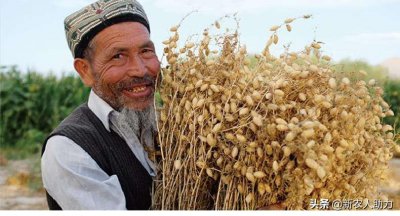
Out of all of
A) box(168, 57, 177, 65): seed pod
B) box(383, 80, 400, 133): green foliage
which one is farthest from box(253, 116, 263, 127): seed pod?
box(383, 80, 400, 133): green foliage

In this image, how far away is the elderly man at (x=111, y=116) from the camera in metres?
2.01

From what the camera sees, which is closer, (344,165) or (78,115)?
(344,165)

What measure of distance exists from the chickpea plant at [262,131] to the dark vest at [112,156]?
0.24ft

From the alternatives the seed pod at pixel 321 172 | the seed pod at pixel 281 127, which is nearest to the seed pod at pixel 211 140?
the seed pod at pixel 281 127

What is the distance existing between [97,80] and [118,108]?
0.41 ft

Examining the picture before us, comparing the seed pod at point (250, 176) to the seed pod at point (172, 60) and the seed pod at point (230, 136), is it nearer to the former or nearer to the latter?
the seed pod at point (230, 136)

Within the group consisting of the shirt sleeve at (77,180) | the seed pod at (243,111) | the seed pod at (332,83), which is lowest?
the shirt sleeve at (77,180)

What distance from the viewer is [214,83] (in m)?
1.89

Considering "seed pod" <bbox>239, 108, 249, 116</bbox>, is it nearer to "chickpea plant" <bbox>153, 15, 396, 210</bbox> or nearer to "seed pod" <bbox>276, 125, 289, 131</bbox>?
"chickpea plant" <bbox>153, 15, 396, 210</bbox>

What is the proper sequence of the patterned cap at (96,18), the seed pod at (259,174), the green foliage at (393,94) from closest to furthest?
1. the seed pod at (259,174)
2. the patterned cap at (96,18)
3. the green foliage at (393,94)

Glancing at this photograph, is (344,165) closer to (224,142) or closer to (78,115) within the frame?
(224,142)

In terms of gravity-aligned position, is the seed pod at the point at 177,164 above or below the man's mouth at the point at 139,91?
below

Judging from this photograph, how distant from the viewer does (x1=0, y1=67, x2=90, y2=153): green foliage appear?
21.1ft

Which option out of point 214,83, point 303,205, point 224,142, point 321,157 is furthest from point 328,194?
point 214,83
